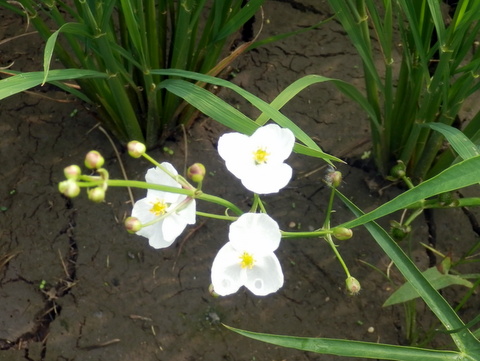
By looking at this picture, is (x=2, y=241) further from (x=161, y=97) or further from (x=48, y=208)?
(x=161, y=97)

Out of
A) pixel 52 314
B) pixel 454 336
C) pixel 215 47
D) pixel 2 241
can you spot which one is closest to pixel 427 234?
pixel 454 336

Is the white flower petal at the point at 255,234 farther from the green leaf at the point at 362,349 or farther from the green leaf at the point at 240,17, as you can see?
the green leaf at the point at 240,17

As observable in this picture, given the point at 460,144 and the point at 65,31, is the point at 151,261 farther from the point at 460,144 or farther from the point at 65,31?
the point at 460,144

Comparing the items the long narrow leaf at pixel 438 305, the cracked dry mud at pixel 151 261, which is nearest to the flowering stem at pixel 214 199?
the long narrow leaf at pixel 438 305

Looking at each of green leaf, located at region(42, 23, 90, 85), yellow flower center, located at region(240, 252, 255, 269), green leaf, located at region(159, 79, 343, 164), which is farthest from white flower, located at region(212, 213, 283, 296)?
green leaf, located at region(42, 23, 90, 85)

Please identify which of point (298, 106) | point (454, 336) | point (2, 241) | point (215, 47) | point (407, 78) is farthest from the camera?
point (298, 106)

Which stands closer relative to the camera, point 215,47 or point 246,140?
point 246,140

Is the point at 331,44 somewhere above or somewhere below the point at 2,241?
above
